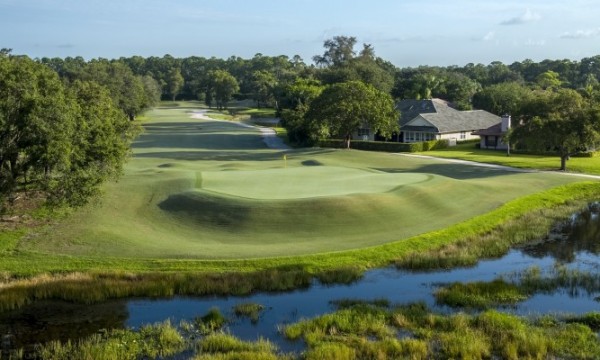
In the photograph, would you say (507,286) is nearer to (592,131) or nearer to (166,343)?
(166,343)

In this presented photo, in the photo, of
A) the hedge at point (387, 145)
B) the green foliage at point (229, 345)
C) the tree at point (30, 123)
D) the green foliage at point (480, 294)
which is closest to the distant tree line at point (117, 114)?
the tree at point (30, 123)

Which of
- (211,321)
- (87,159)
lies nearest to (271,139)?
(87,159)

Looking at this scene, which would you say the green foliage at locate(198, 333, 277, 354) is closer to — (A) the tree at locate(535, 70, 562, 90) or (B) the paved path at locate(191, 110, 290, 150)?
(B) the paved path at locate(191, 110, 290, 150)

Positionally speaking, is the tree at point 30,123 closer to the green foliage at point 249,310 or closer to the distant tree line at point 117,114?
the distant tree line at point 117,114

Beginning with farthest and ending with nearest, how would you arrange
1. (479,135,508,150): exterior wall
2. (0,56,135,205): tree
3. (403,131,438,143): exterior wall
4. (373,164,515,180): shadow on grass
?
(403,131,438,143): exterior wall, (479,135,508,150): exterior wall, (373,164,515,180): shadow on grass, (0,56,135,205): tree

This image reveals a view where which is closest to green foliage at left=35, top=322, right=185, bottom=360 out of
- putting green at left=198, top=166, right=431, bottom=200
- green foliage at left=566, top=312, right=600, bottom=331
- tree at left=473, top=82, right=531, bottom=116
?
green foliage at left=566, top=312, right=600, bottom=331

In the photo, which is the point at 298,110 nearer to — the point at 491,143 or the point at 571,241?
the point at 491,143

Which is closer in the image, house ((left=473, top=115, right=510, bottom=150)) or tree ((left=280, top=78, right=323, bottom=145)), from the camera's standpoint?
house ((left=473, top=115, right=510, bottom=150))
